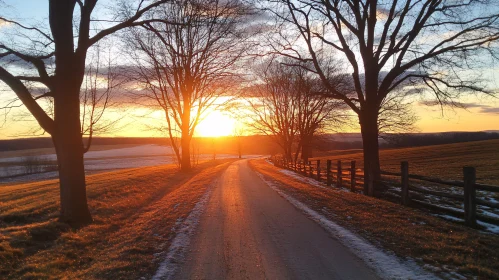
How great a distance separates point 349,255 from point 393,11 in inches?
462

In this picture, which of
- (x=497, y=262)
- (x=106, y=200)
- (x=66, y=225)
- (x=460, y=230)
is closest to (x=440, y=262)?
(x=497, y=262)

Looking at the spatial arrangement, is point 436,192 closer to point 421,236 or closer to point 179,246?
point 421,236

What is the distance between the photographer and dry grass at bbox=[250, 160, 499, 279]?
586cm

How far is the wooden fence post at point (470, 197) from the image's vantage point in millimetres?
8852

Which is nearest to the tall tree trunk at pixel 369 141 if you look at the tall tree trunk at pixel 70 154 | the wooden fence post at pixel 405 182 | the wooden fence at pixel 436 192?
the wooden fence at pixel 436 192

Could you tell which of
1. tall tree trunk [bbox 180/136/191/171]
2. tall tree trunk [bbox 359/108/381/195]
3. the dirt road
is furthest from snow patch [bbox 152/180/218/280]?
tall tree trunk [bbox 180/136/191/171]

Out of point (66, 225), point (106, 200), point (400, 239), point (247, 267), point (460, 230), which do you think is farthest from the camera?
point (106, 200)

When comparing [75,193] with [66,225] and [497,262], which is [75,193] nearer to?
[66,225]

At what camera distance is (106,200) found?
13648 mm

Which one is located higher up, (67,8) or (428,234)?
(67,8)

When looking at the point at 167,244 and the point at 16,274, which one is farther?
the point at 167,244

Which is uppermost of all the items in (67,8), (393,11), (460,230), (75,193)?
(393,11)

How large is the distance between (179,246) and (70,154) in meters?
4.23

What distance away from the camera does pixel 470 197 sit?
8891 mm
